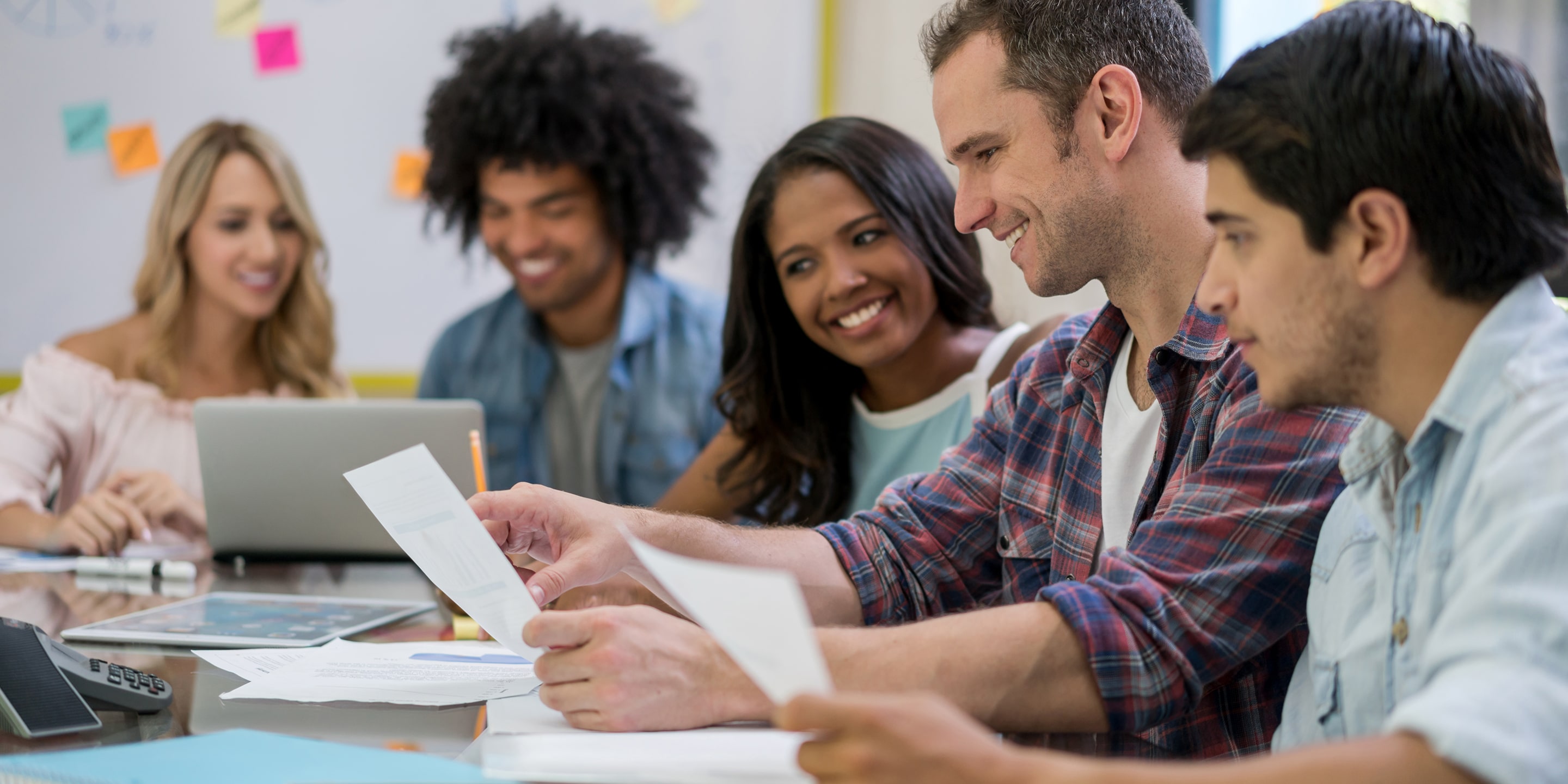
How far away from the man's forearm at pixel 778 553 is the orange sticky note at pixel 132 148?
235cm

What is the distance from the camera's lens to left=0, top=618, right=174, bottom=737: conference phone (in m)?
0.87

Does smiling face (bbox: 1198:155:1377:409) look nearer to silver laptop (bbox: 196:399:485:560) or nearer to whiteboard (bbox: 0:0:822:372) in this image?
Answer: silver laptop (bbox: 196:399:485:560)

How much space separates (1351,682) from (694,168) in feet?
7.61

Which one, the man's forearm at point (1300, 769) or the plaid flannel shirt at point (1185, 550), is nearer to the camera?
the man's forearm at point (1300, 769)

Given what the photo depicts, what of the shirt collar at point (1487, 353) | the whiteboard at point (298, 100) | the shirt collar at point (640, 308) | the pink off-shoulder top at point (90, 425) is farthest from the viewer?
the whiteboard at point (298, 100)

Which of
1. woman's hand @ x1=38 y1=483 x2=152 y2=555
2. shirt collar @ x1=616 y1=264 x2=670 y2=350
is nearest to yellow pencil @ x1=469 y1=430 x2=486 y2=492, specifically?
woman's hand @ x1=38 y1=483 x2=152 y2=555

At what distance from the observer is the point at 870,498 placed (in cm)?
193

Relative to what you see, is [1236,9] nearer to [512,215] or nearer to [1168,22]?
[1168,22]

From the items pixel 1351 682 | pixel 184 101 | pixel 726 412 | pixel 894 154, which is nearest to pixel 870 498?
pixel 726 412

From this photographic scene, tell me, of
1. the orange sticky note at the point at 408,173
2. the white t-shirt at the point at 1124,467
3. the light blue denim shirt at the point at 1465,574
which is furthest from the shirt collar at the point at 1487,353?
the orange sticky note at the point at 408,173

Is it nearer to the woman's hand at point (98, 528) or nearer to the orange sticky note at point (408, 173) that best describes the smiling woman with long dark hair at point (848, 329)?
the woman's hand at point (98, 528)

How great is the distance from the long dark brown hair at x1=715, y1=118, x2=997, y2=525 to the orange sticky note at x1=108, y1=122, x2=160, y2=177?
182 cm

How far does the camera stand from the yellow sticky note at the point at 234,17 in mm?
2986

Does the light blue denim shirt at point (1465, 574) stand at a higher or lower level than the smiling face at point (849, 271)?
lower
